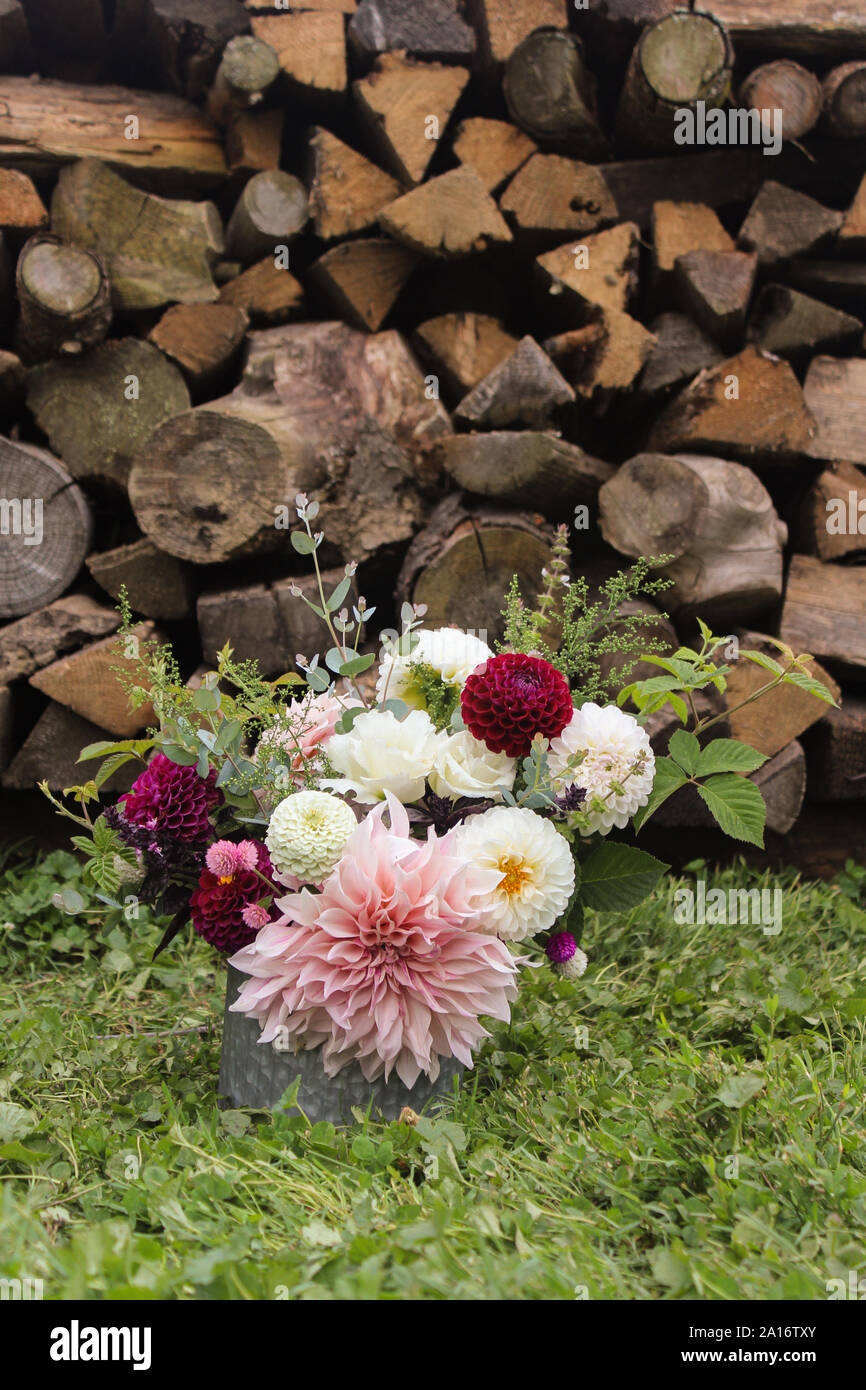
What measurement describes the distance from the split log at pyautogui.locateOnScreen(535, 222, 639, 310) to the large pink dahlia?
155 centimetres

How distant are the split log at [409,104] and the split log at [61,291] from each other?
2.26 ft

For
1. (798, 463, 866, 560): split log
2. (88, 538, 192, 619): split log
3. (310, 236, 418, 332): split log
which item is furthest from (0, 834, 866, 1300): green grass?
(310, 236, 418, 332): split log

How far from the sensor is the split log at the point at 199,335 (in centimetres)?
235

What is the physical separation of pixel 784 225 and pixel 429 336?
2.81ft

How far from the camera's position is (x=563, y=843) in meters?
1.26

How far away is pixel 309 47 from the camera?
7.79ft

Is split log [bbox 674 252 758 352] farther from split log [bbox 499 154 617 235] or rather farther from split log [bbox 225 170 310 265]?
split log [bbox 225 170 310 265]

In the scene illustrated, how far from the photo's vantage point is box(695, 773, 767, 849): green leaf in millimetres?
1401

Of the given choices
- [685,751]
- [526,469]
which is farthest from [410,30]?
[685,751]

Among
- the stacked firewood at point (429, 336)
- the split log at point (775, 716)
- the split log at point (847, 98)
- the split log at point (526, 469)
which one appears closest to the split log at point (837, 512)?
the stacked firewood at point (429, 336)

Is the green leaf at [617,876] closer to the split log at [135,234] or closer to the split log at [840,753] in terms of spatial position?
the split log at [840,753]

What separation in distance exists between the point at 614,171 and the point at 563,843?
189 cm
